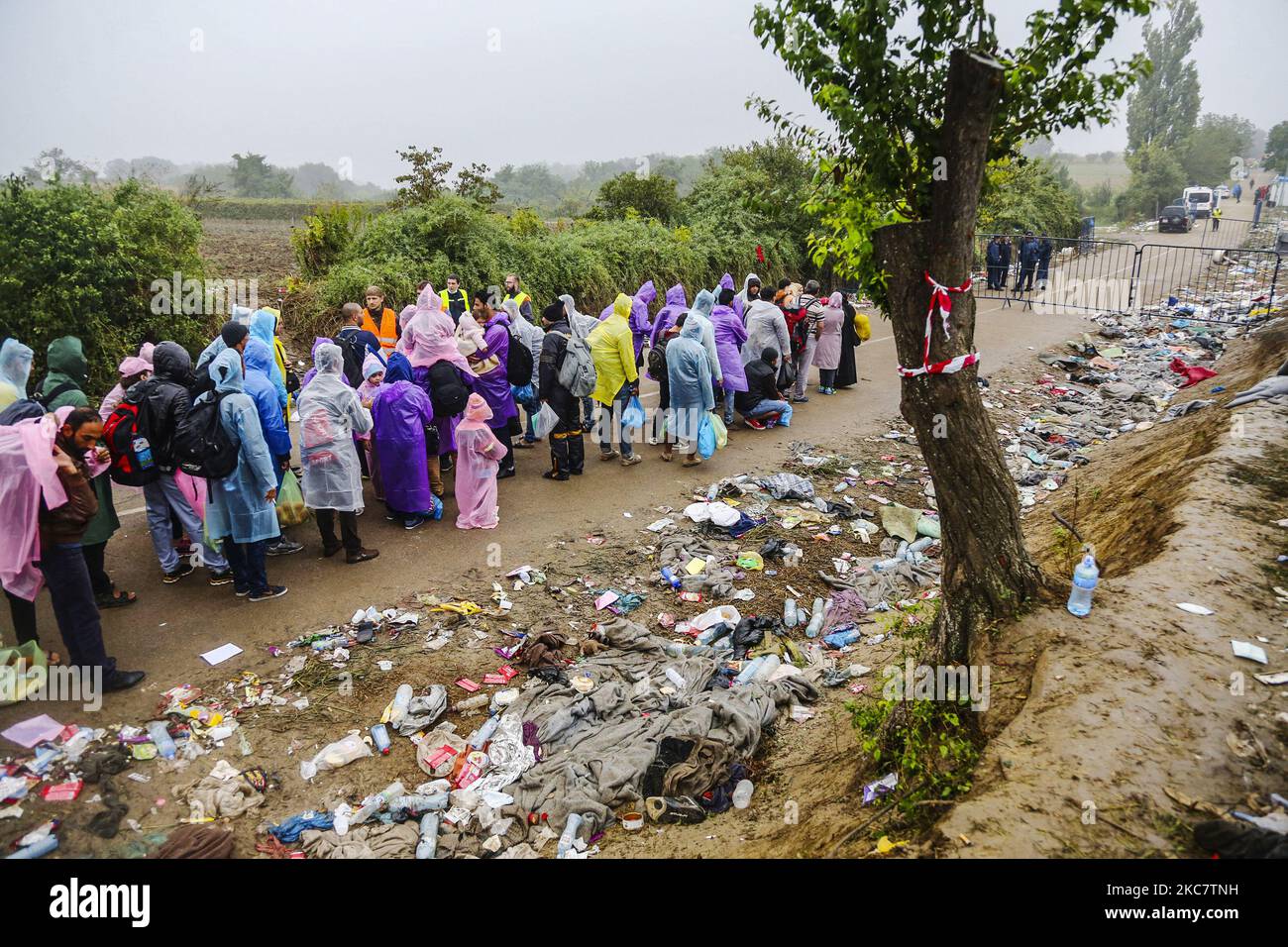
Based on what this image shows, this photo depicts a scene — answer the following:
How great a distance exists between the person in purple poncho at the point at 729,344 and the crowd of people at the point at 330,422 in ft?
0.06

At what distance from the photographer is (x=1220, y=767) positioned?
325cm

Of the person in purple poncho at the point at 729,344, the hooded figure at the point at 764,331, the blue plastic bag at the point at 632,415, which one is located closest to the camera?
the blue plastic bag at the point at 632,415

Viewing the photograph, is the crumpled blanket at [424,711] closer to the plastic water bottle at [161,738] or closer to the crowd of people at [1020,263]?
the plastic water bottle at [161,738]

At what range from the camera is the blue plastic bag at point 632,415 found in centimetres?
888

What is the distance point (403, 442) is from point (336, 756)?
323cm

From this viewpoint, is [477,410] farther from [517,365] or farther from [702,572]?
[702,572]

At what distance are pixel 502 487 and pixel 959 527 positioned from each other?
17.4 feet

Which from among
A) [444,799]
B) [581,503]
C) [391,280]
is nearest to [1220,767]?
[444,799]

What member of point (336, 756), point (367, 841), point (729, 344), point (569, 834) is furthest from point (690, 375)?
point (367, 841)

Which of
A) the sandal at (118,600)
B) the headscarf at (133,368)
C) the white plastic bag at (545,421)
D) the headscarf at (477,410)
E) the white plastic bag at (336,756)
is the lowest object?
the white plastic bag at (336,756)

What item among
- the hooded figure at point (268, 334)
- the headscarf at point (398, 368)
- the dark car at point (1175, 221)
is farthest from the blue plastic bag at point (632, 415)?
the dark car at point (1175, 221)

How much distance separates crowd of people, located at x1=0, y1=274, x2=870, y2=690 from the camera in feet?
15.3

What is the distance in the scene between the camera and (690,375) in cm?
843
